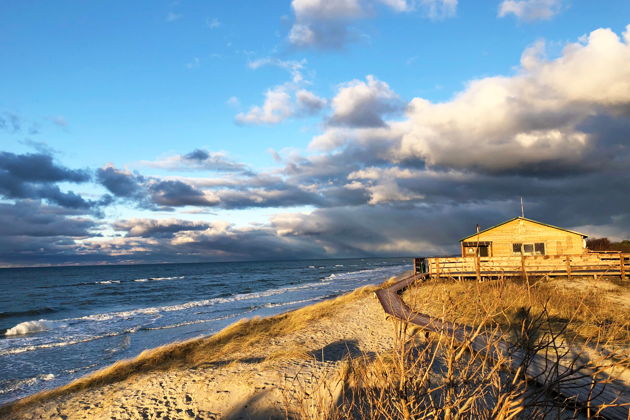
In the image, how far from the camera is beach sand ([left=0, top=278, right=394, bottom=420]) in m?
9.41

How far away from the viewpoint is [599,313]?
14.2 metres

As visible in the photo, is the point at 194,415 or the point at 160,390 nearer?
the point at 194,415

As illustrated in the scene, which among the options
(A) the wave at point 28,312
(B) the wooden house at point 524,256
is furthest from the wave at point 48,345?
(B) the wooden house at point 524,256

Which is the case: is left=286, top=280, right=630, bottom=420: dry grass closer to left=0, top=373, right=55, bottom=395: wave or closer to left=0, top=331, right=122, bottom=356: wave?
left=0, top=373, right=55, bottom=395: wave

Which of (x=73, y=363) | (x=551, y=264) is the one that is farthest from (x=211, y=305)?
(x=551, y=264)

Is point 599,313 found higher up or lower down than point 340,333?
higher up

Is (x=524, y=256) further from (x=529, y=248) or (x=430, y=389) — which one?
(x=430, y=389)

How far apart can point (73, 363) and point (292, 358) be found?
33.6 ft

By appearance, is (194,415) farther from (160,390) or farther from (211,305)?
(211,305)

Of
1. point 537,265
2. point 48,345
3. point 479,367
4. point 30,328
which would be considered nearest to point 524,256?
point 537,265

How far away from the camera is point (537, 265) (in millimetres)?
27000

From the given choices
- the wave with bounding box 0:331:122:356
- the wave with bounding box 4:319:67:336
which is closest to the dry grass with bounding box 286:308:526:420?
the wave with bounding box 0:331:122:356

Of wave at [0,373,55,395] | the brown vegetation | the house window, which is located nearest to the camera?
wave at [0,373,55,395]

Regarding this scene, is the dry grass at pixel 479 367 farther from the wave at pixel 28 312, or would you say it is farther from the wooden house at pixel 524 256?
the wave at pixel 28 312
